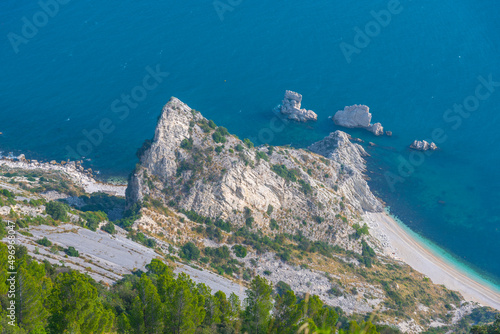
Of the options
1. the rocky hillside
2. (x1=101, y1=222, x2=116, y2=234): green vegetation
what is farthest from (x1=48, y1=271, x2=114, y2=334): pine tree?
the rocky hillside

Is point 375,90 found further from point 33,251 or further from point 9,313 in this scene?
point 9,313

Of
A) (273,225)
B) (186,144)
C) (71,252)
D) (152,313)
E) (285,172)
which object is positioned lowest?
(71,252)

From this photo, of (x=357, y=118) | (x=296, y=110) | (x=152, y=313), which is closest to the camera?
(x=152, y=313)

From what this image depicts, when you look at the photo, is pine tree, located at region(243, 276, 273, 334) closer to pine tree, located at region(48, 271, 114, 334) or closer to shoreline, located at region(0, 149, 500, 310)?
pine tree, located at region(48, 271, 114, 334)

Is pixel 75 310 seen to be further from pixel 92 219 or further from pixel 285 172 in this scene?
pixel 285 172

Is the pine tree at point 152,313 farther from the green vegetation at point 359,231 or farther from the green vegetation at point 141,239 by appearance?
the green vegetation at point 359,231

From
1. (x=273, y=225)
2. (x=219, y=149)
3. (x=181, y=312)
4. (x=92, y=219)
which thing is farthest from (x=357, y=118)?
(x=181, y=312)

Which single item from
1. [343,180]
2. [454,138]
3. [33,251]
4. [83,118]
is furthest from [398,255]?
[83,118]

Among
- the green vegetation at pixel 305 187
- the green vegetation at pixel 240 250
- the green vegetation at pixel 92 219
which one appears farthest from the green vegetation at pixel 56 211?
the green vegetation at pixel 305 187
